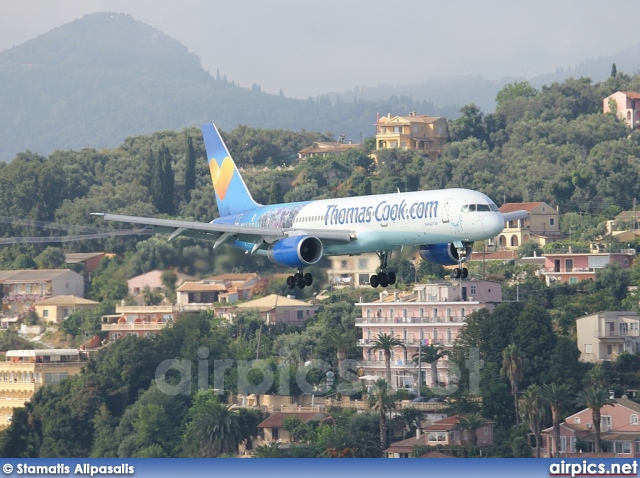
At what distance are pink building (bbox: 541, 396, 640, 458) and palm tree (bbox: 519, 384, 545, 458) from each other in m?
0.60

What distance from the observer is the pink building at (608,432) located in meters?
111

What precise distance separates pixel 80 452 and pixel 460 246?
216ft

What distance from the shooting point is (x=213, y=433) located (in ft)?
381

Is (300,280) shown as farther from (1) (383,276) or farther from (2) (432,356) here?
(2) (432,356)

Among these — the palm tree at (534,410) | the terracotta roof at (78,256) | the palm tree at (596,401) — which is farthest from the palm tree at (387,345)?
the terracotta roof at (78,256)

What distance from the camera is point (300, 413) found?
392 ft

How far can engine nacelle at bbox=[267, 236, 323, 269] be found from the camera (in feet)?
208

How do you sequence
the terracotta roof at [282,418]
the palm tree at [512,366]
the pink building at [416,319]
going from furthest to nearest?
1. the pink building at [416,319]
2. the palm tree at [512,366]
3. the terracotta roof at [282,418]

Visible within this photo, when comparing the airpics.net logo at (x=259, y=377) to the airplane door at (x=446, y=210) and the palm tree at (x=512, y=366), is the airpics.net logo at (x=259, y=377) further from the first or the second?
the airplane door at (x=446, y=210)

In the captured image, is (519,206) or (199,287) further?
(519,206)

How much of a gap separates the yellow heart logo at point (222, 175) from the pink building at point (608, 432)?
40759 millimetres

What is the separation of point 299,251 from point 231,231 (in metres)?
4.38

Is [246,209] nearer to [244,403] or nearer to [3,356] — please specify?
[244,403]

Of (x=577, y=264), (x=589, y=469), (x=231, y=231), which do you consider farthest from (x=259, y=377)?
(x=231, y=231)
